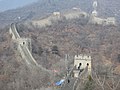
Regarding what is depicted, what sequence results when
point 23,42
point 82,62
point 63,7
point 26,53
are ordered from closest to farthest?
point 82,62
point 26,53
point 23,42
point 63,7

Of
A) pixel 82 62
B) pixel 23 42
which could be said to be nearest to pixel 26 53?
pixel 23 42

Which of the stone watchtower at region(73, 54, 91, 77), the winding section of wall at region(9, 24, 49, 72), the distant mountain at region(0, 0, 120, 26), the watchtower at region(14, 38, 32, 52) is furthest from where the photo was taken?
the distant mountain at region(0, 0, 120, 26)

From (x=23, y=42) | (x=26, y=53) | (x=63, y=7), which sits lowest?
(x=63, y=7)

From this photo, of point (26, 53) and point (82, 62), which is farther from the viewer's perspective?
point (26, 53)

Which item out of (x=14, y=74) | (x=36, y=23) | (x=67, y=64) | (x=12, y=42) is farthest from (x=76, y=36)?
(x=14, y=74)

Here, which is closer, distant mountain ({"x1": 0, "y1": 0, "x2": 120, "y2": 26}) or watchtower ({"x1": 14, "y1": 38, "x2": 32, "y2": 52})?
watchtower ({"x1": 14, "y1": 38, "x2": 32, "y2": 52})

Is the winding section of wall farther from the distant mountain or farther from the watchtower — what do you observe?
the distant mountain

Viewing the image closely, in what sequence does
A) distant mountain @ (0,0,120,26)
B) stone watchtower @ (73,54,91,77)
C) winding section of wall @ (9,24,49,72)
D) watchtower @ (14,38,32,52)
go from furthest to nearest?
distant mountain @ (0,0,120,26), watchtower @ (14,38,32,52), winding section of wall @ (9,24,49,72), stone watchtower @ (73,54,91,77)

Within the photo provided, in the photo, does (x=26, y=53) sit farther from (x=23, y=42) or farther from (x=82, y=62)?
(x=82, y=62)

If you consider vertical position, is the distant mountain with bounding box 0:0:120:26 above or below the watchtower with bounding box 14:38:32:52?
below

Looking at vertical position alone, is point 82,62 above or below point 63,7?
above

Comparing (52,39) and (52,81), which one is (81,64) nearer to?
(52,81)

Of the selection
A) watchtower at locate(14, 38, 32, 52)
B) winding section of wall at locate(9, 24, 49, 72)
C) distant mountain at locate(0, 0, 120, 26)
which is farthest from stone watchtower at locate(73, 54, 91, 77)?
distant mountain at locate(0, 0, 120, 26)

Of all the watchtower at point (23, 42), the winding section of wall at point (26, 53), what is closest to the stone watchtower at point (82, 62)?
the winding section of wall at point (26, 53)
